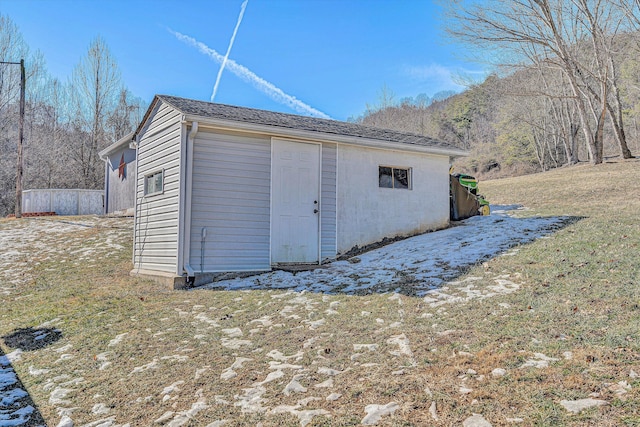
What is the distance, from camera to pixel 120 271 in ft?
27.8

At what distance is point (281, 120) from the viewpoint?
8.38 m

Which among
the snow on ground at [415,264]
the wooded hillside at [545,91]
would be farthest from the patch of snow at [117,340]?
the wooded hillside at [545,91]

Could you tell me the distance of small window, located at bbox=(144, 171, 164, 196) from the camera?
7872 mm

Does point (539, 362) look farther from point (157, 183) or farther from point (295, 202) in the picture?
point (157, 183)

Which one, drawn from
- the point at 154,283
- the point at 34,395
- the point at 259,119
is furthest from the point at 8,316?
the point at 259,119

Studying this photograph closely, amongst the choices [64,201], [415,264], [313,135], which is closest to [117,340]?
[415,264]

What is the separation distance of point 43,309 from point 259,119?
4.79 meters

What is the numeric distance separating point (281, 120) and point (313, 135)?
33.5 inches

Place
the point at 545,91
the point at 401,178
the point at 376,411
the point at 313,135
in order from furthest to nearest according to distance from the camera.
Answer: the point at 545,91
the point at 401,178
the point at 313,135
the point at 376,411

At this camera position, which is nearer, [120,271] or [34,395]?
[34,395]

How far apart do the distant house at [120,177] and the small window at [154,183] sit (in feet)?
20.7

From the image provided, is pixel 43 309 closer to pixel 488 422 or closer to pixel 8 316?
pixel 8 316

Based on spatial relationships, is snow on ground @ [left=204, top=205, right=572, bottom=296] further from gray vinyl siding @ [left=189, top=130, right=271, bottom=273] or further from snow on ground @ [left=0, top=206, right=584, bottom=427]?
gray vinyl siding @ [left=189, top=130, right=271, bottom=273]

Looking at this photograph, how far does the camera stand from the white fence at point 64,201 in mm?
17891
